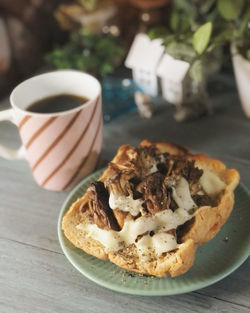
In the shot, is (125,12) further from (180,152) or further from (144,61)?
(180,152)

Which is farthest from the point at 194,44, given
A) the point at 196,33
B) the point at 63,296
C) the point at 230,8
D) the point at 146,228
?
the point at 63,296

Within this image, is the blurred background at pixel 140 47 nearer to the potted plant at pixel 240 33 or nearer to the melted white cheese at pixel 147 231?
the potted plant at pixel 240 33

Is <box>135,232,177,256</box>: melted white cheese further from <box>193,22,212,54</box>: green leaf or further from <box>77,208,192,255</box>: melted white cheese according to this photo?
<box>193,22,212,54</box>: green leaf

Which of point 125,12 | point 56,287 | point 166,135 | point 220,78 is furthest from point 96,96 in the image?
point 125,12

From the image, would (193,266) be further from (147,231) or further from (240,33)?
(240,33)

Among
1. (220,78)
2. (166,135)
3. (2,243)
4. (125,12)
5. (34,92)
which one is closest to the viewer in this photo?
(2,243)
